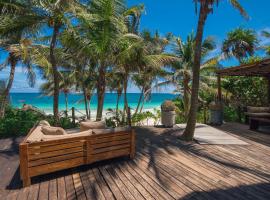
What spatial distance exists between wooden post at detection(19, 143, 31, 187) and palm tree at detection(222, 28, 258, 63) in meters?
14.8

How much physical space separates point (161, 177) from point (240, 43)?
14.4 m

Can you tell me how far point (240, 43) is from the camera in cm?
1512

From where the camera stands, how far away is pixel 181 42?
12.9 meters

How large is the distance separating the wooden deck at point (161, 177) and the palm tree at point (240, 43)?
37.6 feet

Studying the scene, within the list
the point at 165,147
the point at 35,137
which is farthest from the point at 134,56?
the point at 35,137

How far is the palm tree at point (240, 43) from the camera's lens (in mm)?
14859

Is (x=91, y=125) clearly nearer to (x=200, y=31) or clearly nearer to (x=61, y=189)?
(x=61, y=189)

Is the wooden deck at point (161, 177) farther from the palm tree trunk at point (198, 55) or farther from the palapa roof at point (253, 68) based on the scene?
the palapa roof at point (253, 68)

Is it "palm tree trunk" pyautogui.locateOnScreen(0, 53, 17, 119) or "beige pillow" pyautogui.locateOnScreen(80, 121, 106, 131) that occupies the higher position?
"palm tree trunk" pyautogui.locateOnScreen(0, 53, 17, 119)

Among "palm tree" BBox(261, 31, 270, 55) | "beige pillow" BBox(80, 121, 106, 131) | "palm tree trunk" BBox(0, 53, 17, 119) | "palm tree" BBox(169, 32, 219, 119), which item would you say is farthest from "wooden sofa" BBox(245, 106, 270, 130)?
"palm tree trunk" BBox(0, 53, 17, 119)

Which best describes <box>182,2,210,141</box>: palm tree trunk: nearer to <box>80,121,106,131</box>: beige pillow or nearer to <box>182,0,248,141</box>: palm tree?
<box>182,0,248,141</box>: palm tree

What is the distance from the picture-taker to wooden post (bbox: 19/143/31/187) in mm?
3551

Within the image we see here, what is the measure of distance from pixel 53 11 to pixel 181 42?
28.3 ft

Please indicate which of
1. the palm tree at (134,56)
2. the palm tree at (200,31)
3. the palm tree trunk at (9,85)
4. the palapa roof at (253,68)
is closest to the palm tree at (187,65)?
the palm tree at (134,56)
